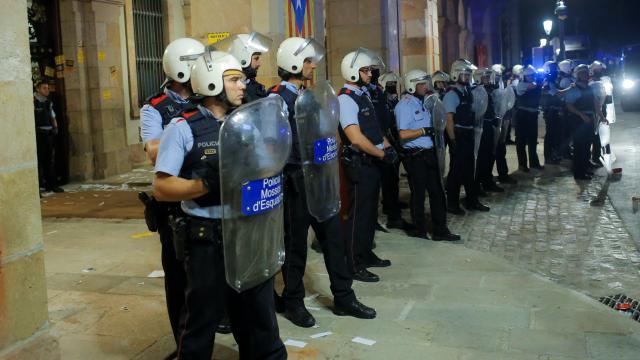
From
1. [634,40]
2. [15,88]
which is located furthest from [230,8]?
[634,40]

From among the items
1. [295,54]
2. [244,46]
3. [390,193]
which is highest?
[244,46]

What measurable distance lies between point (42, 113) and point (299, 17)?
5.53 metres

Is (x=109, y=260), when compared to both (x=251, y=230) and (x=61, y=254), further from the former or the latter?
(x=251, y=230)

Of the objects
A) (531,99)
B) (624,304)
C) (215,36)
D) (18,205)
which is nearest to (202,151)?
(18,205)

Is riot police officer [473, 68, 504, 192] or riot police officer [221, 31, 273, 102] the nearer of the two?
riot police officer [221, 31, 273, 102]

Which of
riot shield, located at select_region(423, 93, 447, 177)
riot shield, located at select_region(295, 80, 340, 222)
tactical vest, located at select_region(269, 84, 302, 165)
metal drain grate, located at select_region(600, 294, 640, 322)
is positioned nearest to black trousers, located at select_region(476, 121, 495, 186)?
riot shield, located at select_region(423, 93, 447, 177)

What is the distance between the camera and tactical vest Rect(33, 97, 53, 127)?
11.3m

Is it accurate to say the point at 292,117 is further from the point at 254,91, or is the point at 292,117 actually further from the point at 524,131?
the point at 524,131

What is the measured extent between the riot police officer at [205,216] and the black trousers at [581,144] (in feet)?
31.1

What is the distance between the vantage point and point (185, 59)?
484 cm

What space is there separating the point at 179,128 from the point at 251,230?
1.89ft

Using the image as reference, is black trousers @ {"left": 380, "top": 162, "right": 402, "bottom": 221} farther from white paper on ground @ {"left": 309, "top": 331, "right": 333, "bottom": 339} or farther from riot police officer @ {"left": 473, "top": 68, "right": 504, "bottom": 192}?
white paper on ground @ {"left": 309, "top": 331, "right": 333, "bottom": 339}

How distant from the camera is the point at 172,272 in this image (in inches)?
148

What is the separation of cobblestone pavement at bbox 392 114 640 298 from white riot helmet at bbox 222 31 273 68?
131 inches
